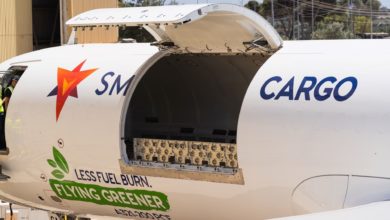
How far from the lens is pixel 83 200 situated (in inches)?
472

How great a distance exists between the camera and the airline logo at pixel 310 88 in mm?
9305

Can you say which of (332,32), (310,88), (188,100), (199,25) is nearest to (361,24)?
(332,32)

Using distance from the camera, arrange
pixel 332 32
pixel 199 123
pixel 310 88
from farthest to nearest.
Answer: pixel 332 32
pixel 199 123
pixel 310 88

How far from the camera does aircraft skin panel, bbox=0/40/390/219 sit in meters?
9.20

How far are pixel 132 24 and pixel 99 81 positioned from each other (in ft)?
5.65

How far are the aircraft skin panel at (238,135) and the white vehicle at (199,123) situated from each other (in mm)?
16

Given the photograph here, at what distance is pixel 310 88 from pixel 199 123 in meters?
3.60

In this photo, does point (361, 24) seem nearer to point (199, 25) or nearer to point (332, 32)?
point (332, 32)

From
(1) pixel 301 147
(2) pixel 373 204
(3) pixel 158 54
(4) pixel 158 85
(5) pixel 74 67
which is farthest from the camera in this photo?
(4) pixel 158 85

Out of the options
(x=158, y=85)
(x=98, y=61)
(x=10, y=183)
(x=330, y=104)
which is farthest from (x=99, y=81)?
(x=330, y=104)

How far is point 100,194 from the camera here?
11648 mm

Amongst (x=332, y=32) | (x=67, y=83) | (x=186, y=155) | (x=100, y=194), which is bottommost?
(x=332, y=32)

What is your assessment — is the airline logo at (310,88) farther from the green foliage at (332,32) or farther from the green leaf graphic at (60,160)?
the green foliage at (332,32)

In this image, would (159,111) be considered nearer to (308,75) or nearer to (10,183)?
(10,183)
